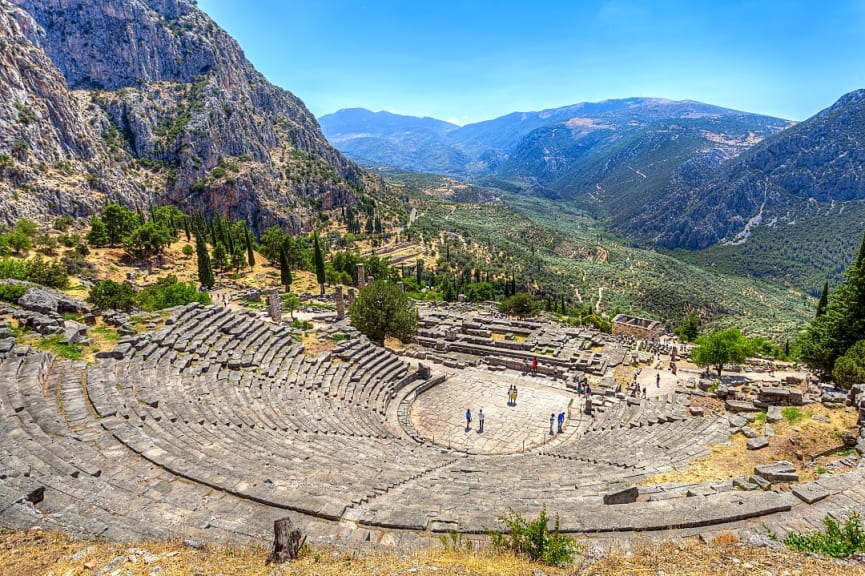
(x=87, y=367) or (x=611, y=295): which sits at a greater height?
(x=87, y=367)

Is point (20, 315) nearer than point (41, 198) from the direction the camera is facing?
Yes

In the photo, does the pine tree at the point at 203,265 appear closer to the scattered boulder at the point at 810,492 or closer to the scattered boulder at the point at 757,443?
the scattered boulder at the point at 757,443

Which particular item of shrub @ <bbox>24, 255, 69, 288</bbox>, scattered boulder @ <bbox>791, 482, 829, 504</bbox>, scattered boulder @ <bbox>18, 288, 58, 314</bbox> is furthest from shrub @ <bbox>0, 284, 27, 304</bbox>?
scattered boulder @ <bbox>791, 482, 829, 504</bbox>

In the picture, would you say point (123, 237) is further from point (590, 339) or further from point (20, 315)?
point (590, 339)

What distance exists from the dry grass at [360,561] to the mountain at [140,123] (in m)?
78.7

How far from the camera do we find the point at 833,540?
8391mm

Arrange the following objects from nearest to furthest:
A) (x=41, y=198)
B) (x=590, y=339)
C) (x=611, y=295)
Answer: (x=590, y=339)
(x=41, y=198)
(x=611, y=295)

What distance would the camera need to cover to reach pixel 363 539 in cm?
928

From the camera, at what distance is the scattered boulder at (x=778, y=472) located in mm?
12039

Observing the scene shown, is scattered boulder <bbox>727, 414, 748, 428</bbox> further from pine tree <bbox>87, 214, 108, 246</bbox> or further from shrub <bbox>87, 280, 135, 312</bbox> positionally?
pine tree <bbox>87, 214, 108, 246</bbox>

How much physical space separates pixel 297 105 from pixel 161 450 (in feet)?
652

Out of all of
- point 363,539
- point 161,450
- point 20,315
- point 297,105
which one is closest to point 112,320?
point 20,315

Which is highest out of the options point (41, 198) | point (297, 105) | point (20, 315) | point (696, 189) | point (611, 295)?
point (297, 105)

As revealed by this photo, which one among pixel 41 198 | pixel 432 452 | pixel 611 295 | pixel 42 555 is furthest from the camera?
pixel 611 295
